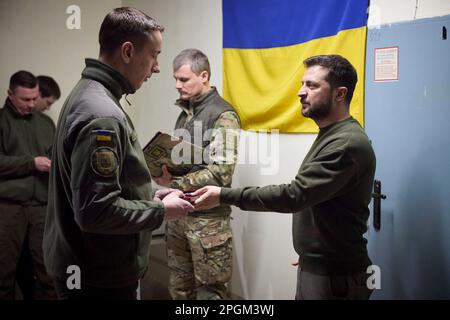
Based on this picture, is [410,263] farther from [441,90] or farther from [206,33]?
[206,33]

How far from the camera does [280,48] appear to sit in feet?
8.73

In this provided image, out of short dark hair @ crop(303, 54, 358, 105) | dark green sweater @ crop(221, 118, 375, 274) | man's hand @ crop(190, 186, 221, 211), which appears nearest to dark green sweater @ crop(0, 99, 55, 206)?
man's hand @ crop(190, 186, 221, 211)

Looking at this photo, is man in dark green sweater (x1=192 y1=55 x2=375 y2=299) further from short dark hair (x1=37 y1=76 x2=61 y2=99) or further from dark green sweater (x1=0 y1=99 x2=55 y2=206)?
short dark hair (x1=37 y1=76 x2=61 y2=99)

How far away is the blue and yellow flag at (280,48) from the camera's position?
2232 millimetres

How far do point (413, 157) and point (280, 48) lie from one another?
1.09m

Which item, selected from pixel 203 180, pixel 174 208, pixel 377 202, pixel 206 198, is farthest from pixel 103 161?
pixel 377 202

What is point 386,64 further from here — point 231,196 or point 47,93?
point 47,93

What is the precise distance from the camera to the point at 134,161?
1.28 meters

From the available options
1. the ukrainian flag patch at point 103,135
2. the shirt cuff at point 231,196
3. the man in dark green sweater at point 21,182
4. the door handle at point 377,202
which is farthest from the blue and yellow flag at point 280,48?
the ukrainian flag patch at point 103,135

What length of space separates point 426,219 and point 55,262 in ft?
5.46

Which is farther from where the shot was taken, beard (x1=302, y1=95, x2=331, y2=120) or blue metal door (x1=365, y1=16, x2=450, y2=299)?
blue metal door (x1=365, y1=16, x2=450, y2=299)

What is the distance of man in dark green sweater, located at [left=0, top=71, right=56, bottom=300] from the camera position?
8.98 ft

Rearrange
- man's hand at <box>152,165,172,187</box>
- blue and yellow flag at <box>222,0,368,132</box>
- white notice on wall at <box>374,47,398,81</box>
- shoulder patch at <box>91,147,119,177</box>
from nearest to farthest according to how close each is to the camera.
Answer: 1. shoulder patch at <box>91,147,119,177</box>
2. white notice on wall at <box>374,47,398,81</box>
3. blue and yellow flag at <box>222,0,368,132</box>
4. man's hand at <box>152,165,172,187</box>
